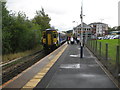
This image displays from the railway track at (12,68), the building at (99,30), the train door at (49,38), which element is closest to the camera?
the railway track at (12,68)

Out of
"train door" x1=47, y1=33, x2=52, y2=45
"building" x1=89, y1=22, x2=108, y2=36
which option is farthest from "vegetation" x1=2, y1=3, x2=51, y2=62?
"building" x1=89, y1=22, x2=108, y2=36

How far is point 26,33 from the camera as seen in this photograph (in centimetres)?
2548

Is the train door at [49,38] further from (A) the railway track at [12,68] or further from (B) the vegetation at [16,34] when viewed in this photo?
(A) the railway track at [12,68]

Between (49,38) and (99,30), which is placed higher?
(99,30)

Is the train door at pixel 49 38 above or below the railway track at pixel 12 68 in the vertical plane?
above

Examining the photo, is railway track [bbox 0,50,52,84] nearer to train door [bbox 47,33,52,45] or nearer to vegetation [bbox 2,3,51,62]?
vegetation [bbox 2,3,51,62]

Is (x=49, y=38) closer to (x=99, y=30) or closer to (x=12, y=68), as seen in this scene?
(x=12, y=68)

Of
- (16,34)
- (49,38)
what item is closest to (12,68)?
(49,38)

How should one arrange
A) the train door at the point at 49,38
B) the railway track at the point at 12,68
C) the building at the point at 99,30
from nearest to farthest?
the railway track at the point at 12,68
the train door at the point at 49,38
the building at the point at 99,30

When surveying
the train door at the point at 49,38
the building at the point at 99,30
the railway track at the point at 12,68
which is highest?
the building at the point at 99,30

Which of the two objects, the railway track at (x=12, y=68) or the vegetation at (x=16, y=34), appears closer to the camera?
the railway track at (x=12, y=68)

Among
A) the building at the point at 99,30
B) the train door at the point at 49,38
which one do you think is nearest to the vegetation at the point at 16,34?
the train door at the point at 49,38

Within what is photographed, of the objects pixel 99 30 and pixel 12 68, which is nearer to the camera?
pixel 12 68

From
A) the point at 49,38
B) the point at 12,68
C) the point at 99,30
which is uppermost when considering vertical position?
the point at 99,30
